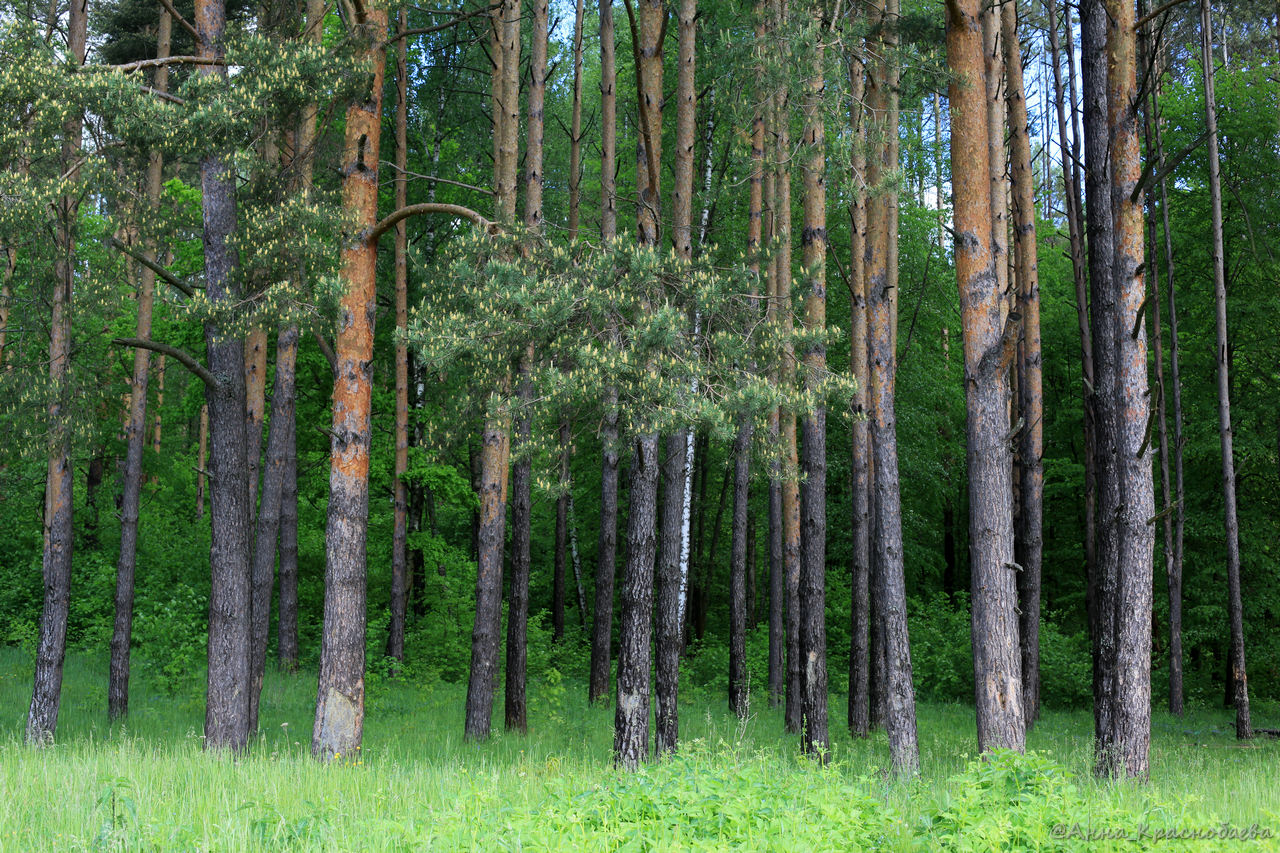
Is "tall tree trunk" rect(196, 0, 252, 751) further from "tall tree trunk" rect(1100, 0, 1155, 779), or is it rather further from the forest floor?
"tall tree trunk" rect(1100, 0, 1155, 779)

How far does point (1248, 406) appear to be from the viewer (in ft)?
65.2

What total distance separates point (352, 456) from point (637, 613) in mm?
3371

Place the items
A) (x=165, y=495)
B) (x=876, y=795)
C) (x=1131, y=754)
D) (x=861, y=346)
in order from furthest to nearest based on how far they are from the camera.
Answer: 1. (x=165, y=495)
2. (x=861, y=346)
3. (x=1131, y=754)
4. (x=876, y=795)

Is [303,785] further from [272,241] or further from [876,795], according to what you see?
[272,241]

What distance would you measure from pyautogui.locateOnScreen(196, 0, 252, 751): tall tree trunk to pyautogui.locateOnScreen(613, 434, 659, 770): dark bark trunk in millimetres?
3986

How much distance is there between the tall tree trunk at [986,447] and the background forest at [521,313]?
83cm

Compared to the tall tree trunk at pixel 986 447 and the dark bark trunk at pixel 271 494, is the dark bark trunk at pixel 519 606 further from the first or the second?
the tall tree trunk at pixel 986 447

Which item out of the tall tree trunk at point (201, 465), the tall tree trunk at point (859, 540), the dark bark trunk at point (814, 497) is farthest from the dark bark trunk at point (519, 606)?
the tall tree trunk at point (201, 465)

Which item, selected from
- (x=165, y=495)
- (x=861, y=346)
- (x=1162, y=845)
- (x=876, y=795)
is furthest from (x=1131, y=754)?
(x=165, y=495)

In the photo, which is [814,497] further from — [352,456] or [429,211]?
[429,211]

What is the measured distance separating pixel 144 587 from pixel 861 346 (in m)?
18.7

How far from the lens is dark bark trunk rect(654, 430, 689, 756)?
33.1ft

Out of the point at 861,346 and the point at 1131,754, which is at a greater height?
the point at 861,346

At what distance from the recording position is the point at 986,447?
7.96 metres
